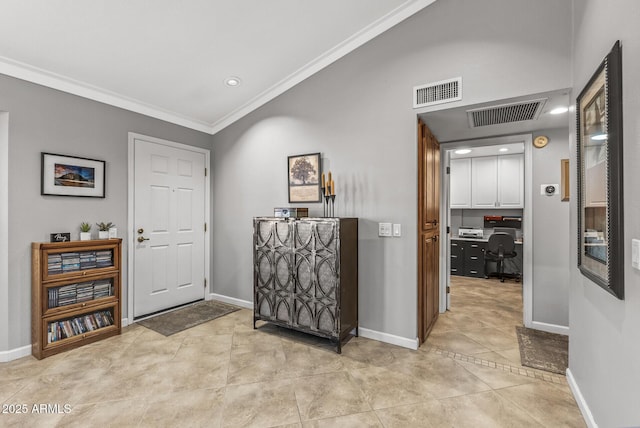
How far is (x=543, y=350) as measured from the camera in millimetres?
2740

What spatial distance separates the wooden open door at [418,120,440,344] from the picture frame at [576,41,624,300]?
114 cm

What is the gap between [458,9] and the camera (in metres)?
2.57

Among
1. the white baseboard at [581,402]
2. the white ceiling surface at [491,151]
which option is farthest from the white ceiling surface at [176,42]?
the white ceiling surface at [491,151]

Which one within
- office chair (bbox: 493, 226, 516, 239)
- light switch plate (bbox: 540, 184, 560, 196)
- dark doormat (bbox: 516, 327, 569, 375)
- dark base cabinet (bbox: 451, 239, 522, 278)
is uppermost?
light switch plate (bbox: 540, 184, 560, 196)

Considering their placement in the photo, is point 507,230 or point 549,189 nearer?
point 549,189

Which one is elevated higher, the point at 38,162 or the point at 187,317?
the point at 38,162

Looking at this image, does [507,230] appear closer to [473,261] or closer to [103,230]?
[473,261]

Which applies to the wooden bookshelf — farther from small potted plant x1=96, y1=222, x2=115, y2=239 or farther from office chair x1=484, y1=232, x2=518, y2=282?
office chair x1=484, y1=232, x2=518, y2=282

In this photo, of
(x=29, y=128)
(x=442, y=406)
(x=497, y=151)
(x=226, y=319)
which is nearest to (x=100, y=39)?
(x=29, y=128)

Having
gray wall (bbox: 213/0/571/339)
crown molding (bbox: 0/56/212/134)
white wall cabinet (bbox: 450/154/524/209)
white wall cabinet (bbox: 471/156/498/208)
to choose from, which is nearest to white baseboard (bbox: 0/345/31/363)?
gray wall (bbox: 213/0/571/339)

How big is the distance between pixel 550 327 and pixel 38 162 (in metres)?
5.23

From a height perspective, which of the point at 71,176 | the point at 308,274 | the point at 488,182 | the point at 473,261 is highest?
the point at 488,182

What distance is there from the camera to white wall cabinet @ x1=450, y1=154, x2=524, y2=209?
19.3ft

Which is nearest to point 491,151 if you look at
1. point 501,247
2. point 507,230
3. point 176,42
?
point 507,230
